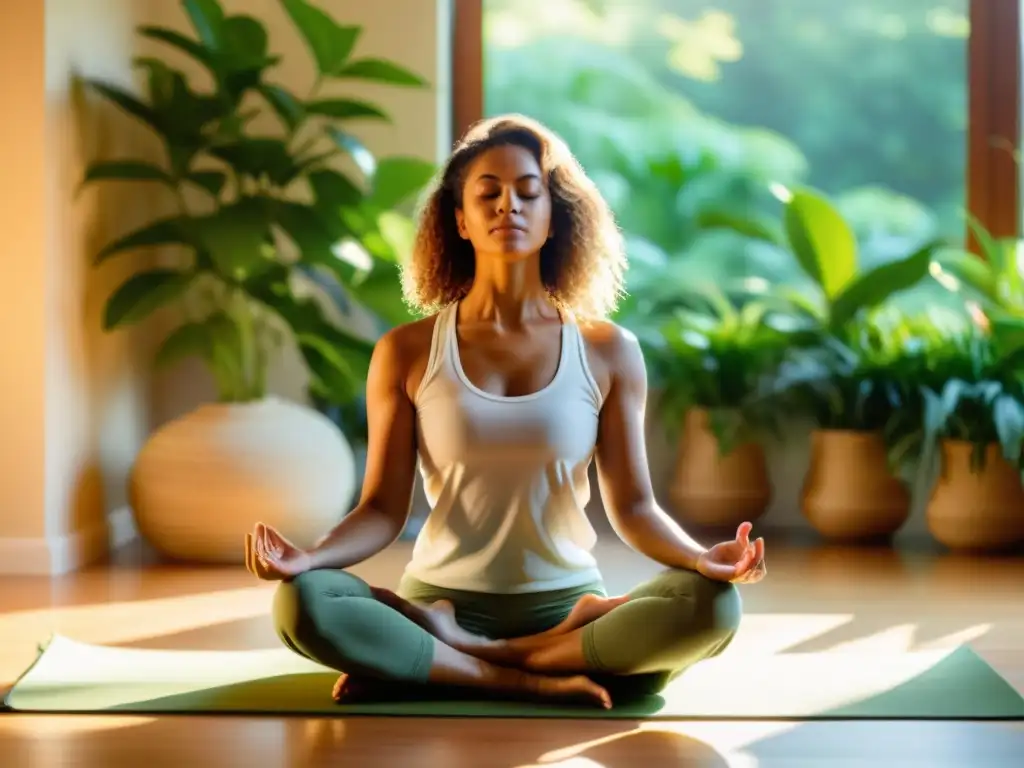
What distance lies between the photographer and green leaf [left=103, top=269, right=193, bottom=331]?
3832mm

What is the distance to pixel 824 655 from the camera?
271cm

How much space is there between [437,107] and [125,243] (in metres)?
1.01

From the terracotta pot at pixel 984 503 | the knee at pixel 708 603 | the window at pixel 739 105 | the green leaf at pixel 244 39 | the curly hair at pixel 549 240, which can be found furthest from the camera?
the window at pixel 739 105

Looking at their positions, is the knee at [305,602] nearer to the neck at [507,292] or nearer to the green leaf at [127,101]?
the neck at [507,292]

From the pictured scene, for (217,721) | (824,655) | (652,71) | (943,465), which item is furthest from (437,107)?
(217,721)

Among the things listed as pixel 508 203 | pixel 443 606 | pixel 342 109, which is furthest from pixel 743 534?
pixel 342 109

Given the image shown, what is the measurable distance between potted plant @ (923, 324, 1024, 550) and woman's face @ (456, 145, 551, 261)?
5.90 ft

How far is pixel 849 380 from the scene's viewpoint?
411cm

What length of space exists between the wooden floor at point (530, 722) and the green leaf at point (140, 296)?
1.90 ft

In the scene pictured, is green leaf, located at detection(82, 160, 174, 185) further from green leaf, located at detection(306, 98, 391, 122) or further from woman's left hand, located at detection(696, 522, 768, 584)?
woman's left hand, located at detection(696, 522, 768, 584)

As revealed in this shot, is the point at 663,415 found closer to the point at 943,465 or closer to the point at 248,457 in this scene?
the point at 943,465

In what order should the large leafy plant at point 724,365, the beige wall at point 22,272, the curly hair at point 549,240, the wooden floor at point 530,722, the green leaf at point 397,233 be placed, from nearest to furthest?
1. the wooden floor at point 530,722
2. the curly hair at point 549,240
3. the beige wall at point 22,272
4. the green leaf at point 397,233
5. the large leafy plant at point 724,365

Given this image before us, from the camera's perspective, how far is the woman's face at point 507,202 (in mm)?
2352

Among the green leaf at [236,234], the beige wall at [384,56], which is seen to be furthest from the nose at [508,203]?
the beige wall at [384,56]
